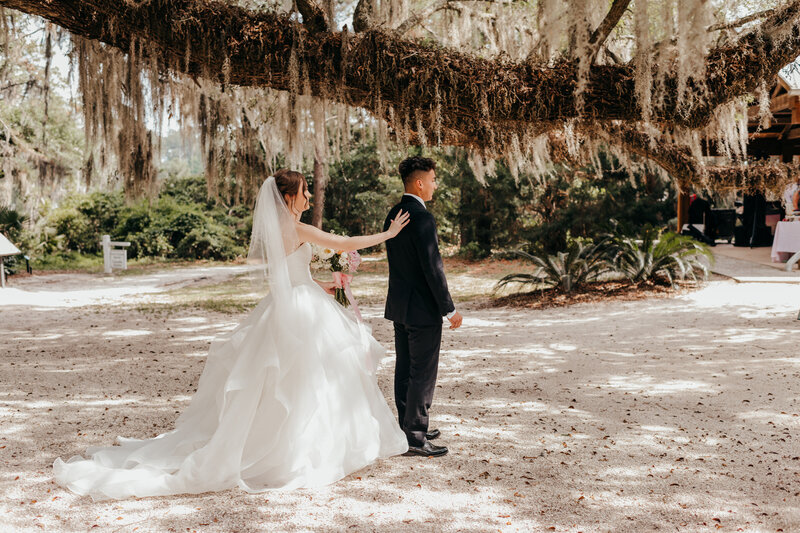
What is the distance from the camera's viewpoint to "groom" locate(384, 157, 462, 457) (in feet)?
11.6

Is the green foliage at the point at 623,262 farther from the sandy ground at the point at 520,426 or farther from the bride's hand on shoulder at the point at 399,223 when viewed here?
the bride's hand on shoulder at the point at 399,223

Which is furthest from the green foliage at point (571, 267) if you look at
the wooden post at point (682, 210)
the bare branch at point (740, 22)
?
the wooden post at point (682, 210)

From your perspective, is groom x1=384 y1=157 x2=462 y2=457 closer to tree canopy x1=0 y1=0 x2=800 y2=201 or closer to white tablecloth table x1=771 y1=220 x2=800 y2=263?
tree canopy x1=0 y1=0 x2=800 y2=201

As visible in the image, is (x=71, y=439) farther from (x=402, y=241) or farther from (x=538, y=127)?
(x=538, y=127)

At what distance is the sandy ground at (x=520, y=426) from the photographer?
2.86m

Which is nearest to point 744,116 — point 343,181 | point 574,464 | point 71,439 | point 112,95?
point 574,464

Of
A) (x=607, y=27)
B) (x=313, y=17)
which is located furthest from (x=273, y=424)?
(x=607, y=27)

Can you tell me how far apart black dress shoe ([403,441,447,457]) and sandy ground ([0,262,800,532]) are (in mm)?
72

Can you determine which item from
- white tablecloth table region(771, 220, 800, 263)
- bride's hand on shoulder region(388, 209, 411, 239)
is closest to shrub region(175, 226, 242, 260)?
white tablecloth table region(771, 220, 800, 263)

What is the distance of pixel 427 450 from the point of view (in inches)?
144

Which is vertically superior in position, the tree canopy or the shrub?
the tree canopy

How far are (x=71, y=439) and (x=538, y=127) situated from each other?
433 cm

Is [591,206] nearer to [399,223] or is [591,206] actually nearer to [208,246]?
[208,246]

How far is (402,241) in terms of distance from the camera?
3.61m
